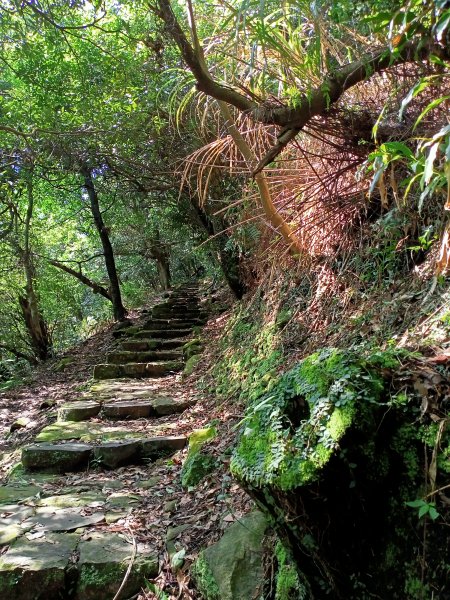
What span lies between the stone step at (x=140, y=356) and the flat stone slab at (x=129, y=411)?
245cm

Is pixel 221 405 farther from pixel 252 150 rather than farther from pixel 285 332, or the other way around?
pixel 252 150

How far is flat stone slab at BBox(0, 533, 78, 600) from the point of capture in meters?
2.48

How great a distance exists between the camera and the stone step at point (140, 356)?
25.6 ft

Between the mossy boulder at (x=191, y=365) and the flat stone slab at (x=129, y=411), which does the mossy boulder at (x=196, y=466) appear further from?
the mossy boulder at (x=191, y=365)

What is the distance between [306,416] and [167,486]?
202 cm

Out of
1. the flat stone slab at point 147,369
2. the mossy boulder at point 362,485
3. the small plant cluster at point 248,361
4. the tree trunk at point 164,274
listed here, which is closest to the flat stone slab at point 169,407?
the small plant cluster at point 248,361

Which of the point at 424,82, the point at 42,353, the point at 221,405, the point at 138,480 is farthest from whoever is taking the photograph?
the point at 42,353

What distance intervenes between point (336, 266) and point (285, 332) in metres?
0.79

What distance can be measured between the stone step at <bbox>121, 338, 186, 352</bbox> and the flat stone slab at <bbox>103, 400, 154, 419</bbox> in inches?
123

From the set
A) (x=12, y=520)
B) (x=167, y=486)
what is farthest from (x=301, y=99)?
(x=12, y=520)

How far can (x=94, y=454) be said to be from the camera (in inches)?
166

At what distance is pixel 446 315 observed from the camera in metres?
2.25

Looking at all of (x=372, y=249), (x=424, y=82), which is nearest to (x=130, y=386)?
(x=372, y=249)

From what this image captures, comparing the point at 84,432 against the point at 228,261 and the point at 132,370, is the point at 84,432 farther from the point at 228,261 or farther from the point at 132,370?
the point at 228,261
